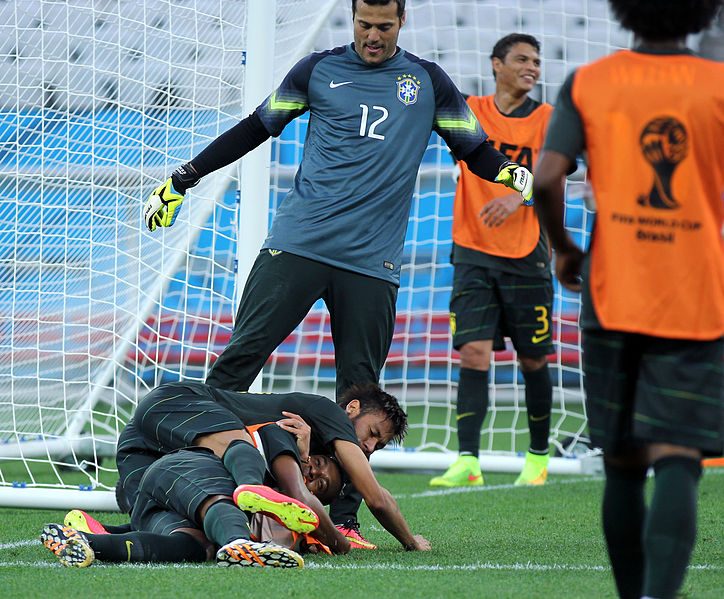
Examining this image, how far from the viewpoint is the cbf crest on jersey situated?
4129 mm

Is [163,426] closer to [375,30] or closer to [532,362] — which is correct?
[375,30]

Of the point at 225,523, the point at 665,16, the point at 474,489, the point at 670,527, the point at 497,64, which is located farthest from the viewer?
the point at 497,64

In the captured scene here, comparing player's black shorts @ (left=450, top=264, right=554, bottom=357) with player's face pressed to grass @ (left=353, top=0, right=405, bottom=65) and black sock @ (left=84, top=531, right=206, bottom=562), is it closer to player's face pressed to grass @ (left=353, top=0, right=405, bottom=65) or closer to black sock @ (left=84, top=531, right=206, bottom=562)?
player's face pressed to grass @ (left=353, top=0, right=405, bottom=65)

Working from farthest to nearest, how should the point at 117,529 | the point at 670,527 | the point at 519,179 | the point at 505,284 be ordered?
the point at 505,284, the point at 519,179, the point at 117,529, the point at 670,527

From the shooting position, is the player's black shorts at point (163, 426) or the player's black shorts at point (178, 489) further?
the player's black shorts at point (163, 426)

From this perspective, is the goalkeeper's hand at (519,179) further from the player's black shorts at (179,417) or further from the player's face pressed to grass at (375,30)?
the player's black shorts at (179,417)

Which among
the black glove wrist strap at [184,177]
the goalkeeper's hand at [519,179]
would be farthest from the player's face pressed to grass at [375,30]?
the black glove wrist strap at [184,177]

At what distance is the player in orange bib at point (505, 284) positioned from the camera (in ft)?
19.6

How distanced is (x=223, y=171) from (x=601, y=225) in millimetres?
3155

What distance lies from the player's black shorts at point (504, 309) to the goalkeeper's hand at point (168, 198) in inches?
86.6

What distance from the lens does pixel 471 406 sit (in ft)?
19.7

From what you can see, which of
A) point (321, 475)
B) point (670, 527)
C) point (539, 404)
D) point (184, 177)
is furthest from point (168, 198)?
point (539, 404)

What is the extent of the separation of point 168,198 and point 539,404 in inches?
107

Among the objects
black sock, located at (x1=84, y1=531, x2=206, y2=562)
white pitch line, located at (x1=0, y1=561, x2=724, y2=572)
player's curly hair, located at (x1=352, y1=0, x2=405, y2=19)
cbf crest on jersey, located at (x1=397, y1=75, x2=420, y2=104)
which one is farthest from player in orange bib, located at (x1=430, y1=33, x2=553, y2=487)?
black sock, located at (x1=84, y1=531, x2=206, y2=562)
